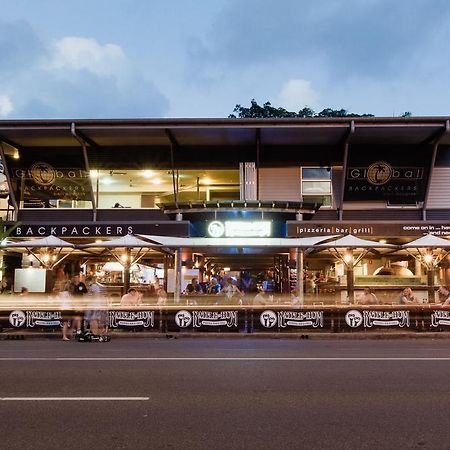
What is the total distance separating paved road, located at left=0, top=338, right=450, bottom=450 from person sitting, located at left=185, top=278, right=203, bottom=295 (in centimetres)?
851

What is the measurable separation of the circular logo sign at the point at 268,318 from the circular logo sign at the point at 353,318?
7.47 feet

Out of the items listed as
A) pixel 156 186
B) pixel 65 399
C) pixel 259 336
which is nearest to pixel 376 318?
pixel 259 336

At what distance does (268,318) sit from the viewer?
701 inches

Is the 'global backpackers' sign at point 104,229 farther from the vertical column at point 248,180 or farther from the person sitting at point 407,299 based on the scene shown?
the person sitting at point 407,299

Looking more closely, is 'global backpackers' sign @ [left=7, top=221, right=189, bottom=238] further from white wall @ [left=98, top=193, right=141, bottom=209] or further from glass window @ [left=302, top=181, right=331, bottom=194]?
glass window @ [left=302, top=181, right=331, bottom=194]

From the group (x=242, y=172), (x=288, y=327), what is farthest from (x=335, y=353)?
(x=242, y=172)

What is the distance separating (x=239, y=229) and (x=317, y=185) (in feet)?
14.5

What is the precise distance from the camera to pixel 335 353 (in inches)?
503

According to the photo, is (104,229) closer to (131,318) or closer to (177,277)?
(177,277)

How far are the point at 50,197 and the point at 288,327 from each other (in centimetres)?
1310

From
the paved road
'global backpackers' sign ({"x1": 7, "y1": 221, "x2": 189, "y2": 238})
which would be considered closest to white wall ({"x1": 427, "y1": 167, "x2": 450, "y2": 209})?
'global backpackers' sign ({"x1": 7, "y1": 221, "x2": 189, "y2": 238})

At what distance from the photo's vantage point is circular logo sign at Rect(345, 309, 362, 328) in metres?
17.8

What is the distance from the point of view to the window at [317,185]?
25031 millimetres

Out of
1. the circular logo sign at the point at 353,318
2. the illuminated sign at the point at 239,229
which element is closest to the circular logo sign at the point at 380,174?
the illuminated sign at the point at 239,229
